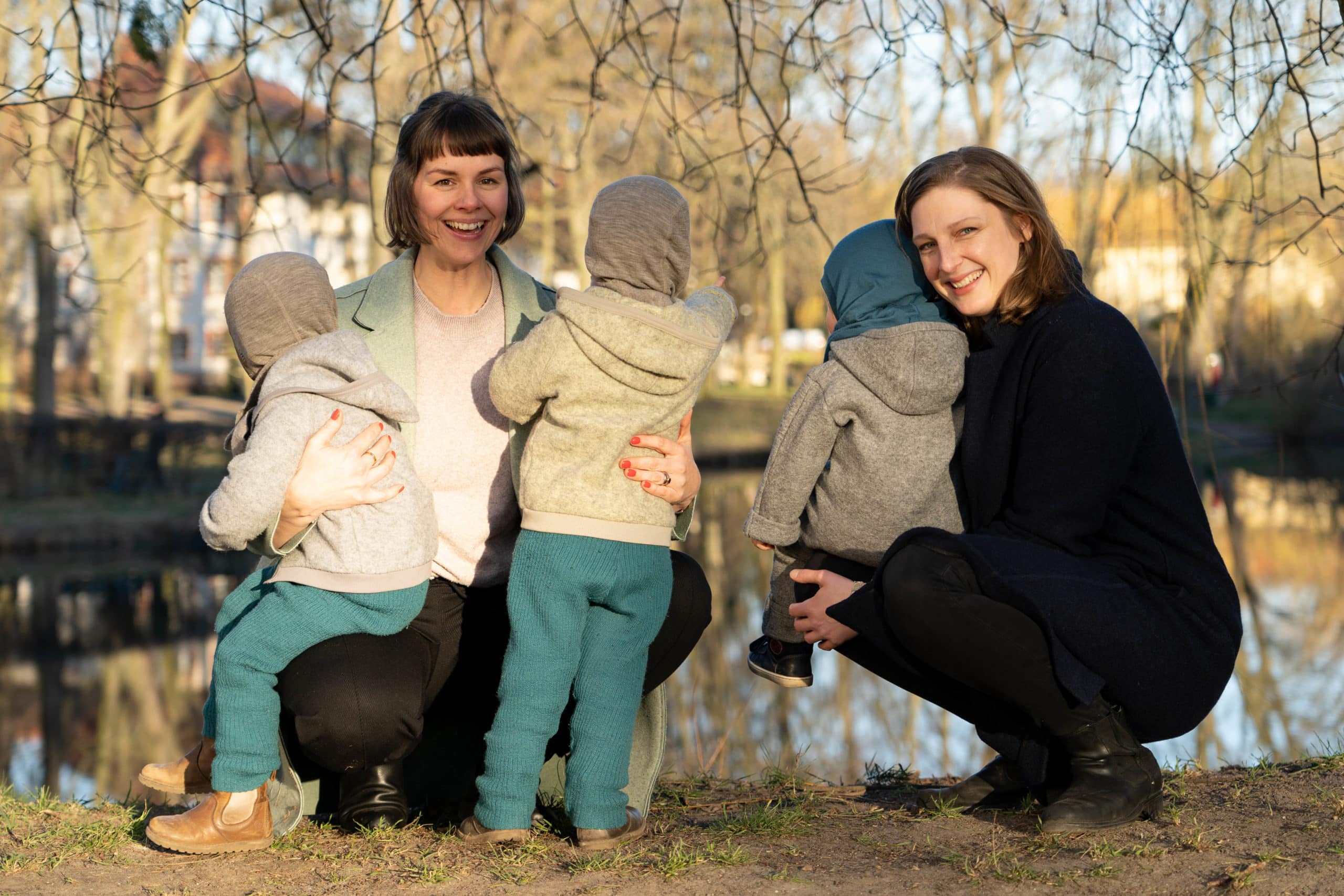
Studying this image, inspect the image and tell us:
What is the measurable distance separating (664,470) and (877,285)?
66 centimetres

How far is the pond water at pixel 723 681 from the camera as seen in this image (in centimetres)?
634

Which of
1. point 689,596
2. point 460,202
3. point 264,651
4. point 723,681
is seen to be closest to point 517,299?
point 460,202

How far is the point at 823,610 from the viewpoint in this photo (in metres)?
2.85

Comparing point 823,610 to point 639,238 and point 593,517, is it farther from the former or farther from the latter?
point 639,238

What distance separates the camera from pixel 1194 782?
3105 millimetres

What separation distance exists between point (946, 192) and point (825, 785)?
1658 millimetres

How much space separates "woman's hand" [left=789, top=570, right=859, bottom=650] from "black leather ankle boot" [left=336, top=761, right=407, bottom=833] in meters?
1.00

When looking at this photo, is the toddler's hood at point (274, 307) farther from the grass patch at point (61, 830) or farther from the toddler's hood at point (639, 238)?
the grass patch at point (61, 830)

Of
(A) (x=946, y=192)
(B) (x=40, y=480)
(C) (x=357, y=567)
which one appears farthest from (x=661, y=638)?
(B) (x=40, y=480)

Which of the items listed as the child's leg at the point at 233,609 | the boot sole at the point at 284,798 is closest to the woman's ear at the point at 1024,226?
the child's leg at the point at 233,609

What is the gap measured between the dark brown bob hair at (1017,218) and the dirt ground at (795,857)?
1111mm

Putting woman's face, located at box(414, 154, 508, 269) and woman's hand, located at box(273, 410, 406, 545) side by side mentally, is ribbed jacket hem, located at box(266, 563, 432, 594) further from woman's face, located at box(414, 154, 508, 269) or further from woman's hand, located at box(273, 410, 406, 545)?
woman's face, located at box(414, 154, 508, 269)

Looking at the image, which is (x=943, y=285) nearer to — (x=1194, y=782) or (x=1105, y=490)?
(x=1105, y=490)

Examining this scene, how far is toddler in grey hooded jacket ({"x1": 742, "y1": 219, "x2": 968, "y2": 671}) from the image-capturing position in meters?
2.78
